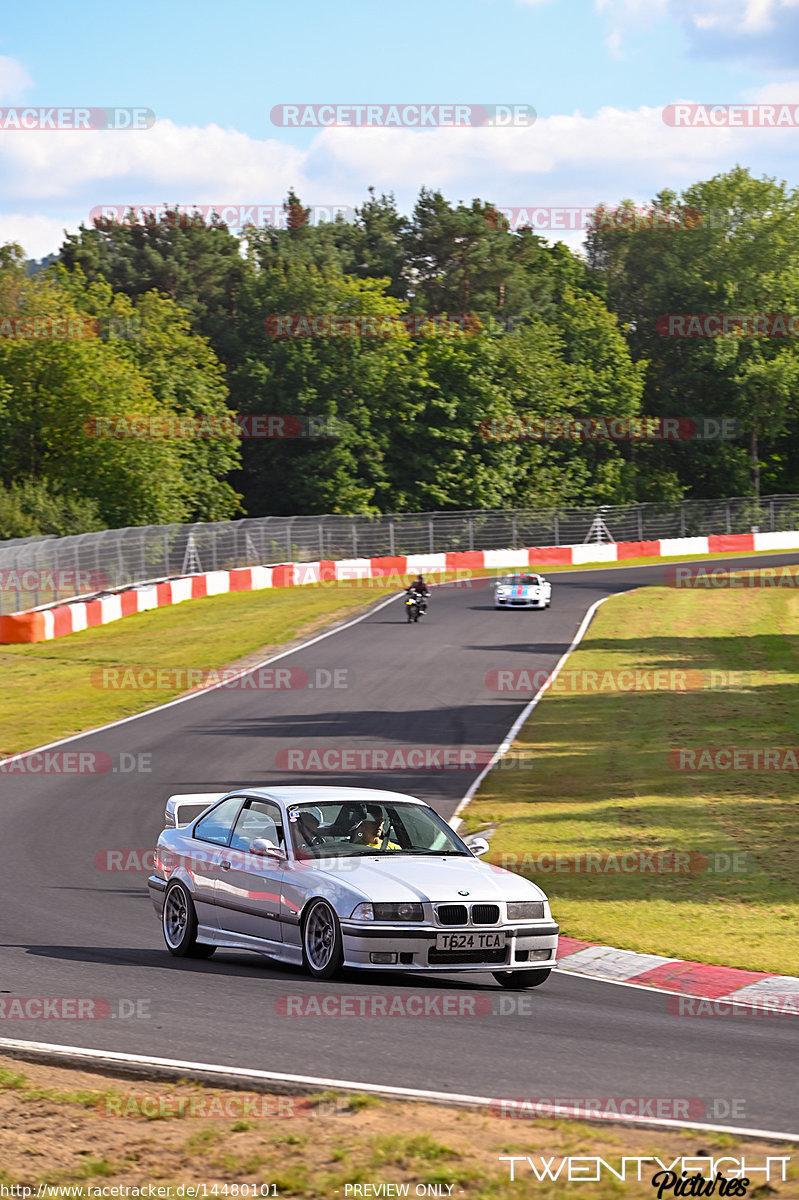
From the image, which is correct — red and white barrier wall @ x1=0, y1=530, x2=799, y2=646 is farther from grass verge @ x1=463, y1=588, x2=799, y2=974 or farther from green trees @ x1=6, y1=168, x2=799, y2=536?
grass verge @ x1=463, y1=588, x2=799, y2=974

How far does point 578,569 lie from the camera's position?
192 feet

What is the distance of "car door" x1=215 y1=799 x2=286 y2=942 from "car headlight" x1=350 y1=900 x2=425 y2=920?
988mm

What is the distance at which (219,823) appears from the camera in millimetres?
11531

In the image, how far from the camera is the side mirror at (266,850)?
1044cm

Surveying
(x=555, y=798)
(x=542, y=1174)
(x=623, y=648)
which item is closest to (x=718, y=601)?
(x=623, y=648)

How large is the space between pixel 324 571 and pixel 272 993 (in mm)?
44984

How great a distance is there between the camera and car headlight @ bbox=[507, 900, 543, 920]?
990 cm

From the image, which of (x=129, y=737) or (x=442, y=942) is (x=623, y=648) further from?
(x=442, y=942)

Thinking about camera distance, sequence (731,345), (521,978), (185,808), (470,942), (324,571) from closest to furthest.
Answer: (470,942) → (521,978) → (185,808) → (324,571) → (731,345)

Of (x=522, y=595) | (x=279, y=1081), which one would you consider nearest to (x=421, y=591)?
(x=522, y=595)

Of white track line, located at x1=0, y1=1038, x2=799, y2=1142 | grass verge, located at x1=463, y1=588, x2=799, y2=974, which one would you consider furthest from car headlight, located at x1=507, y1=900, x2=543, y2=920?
white track line, located at x1=0, y1=1038, x2=799, y2=1142

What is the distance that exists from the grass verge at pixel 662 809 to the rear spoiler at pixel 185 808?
133 inches

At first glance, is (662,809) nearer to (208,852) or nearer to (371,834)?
(371,834)

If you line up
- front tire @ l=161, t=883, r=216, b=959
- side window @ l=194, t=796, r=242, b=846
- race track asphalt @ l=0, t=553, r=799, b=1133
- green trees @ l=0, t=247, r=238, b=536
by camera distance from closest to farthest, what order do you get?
race track asphalt @ l=0, t=553, r=799, b=1133 < front tire @ l=161, t=883, r=216, b=959 < side window @ l=194, t=796, r=242, b=846 < green trees @ l=0, t=247, r=238, b=536
